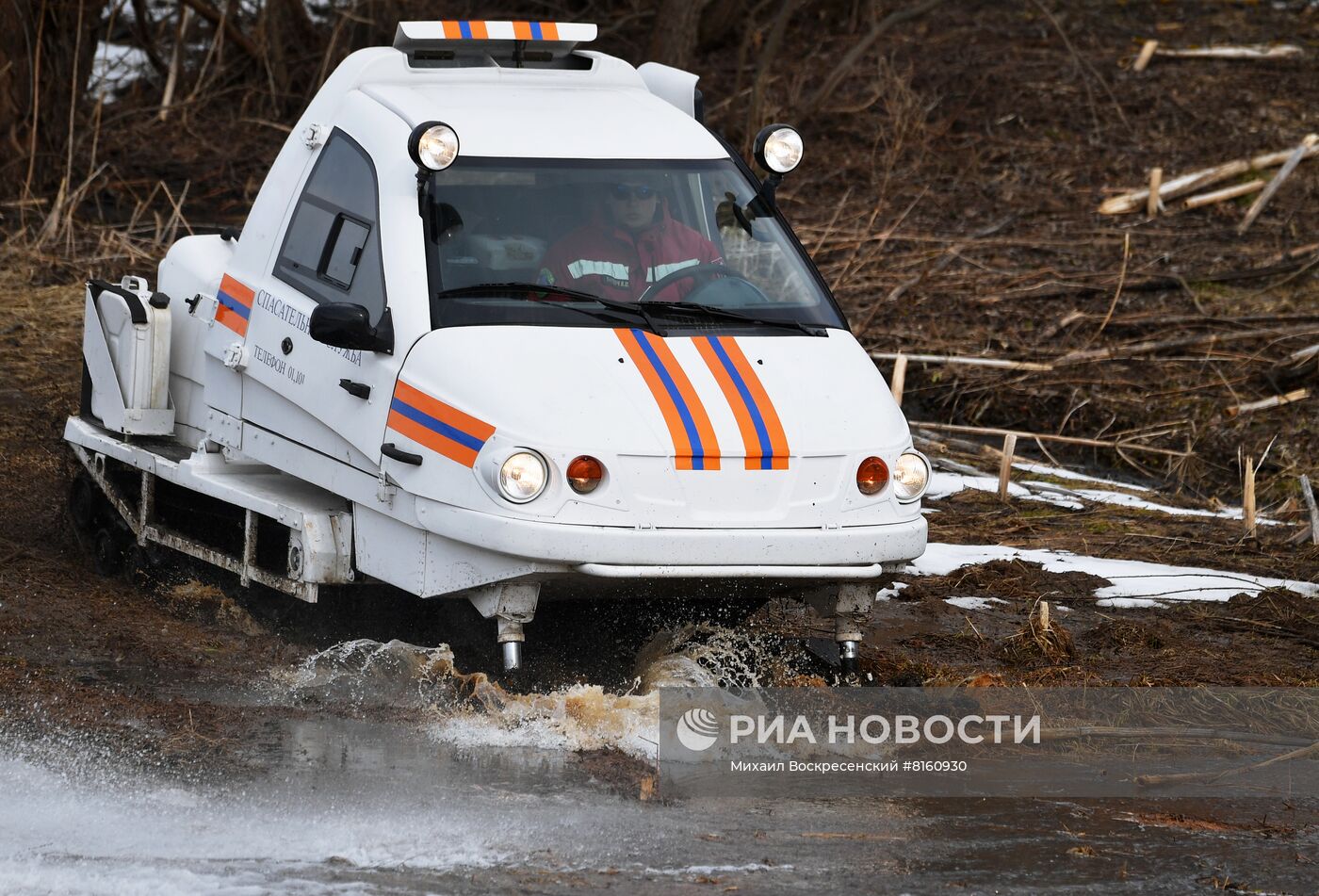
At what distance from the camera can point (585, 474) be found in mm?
5934

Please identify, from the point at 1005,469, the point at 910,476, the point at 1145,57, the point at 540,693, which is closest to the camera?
the point at 540,693

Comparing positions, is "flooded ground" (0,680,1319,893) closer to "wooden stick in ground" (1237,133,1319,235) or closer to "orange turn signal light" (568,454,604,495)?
"orange turn signal light" (568,454,604,495)

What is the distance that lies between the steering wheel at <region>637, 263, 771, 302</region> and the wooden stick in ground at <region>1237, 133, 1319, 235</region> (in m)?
8.98

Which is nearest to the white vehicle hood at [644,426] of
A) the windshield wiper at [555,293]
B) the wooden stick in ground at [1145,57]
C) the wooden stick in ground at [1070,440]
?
the windshield wiper at [555,293]

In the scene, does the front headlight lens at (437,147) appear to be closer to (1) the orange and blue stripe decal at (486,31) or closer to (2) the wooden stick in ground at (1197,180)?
(1) the orange and blue stripe decal at (486,31)

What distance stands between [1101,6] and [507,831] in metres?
18.1

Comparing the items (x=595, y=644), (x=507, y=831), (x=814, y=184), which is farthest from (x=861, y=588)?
(x=814, y=184)

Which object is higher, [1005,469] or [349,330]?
[349,330]

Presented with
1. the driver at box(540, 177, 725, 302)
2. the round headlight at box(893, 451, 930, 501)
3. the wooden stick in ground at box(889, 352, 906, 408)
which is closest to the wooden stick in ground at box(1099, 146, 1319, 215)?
the wooden stick in ground at box(889, 352, 906, 408)

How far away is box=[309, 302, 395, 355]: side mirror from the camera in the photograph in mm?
6277

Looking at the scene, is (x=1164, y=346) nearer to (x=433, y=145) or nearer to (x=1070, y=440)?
(x=1070, y=440)

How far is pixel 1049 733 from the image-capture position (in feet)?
20.7

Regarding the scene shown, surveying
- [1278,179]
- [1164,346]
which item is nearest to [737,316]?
[1164,346]

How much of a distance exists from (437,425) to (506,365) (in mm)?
309
